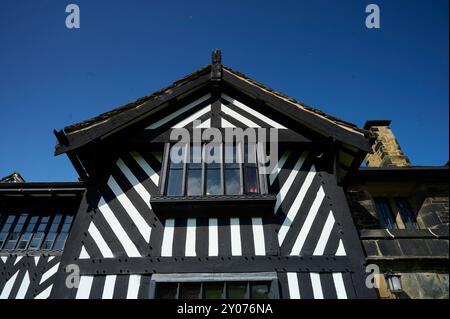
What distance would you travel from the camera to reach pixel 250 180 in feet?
18.6

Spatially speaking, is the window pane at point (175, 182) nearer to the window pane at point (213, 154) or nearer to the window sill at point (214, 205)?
the window sill at point (214, 205)

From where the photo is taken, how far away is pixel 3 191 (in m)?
6.90

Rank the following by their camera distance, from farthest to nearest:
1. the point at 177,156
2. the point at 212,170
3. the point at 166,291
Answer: the point at 177,156 → the point at 212,170 → the point at 166,291

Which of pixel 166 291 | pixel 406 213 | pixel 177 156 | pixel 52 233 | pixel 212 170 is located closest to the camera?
pixel 166 291

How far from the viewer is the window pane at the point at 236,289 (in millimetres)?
4590

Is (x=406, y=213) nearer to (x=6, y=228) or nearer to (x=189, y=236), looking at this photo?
(x=189, y=236)

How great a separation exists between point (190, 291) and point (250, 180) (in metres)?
2.42

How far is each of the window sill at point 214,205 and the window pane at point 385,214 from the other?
13.1 feet

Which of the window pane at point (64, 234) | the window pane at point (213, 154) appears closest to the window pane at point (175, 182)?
the window pane at point (213, 154)

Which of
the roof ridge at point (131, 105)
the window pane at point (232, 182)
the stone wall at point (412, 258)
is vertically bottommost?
the stone wall at point (412, 258)

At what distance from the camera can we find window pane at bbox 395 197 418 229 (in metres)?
7.16

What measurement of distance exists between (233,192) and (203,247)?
4.08ft

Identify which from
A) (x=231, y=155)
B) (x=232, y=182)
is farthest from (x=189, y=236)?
(x=231, y=155)
